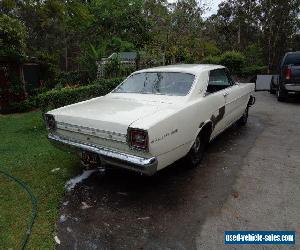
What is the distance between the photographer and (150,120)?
3877 mm

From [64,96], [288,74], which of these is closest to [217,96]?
[64,96]

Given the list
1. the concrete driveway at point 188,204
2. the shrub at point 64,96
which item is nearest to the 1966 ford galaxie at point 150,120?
the concrete driveway at point 188,204

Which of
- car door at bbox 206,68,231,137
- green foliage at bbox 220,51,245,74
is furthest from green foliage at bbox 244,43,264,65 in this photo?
car door at bbox 206,68,231,137

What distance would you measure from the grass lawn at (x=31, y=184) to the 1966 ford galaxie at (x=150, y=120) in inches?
27.5

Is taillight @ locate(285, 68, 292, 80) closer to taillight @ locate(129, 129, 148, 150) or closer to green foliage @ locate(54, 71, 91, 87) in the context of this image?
green foliage @ locate(54, 71, 91, 87)

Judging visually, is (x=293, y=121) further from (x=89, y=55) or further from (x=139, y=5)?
(x=139, y=5)

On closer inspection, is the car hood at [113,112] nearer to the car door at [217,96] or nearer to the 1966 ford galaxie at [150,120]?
the 1966 ford galaxie at [150,120]

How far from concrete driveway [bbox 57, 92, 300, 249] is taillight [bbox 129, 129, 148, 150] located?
85cm

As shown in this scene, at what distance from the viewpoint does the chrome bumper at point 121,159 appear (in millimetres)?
3781

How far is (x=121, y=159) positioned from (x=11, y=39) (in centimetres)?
1136

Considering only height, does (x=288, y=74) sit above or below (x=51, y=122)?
above

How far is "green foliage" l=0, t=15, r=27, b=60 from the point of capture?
12.3 meters

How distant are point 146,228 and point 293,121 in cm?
619

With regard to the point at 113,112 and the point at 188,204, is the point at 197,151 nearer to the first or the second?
the point at 188,204
